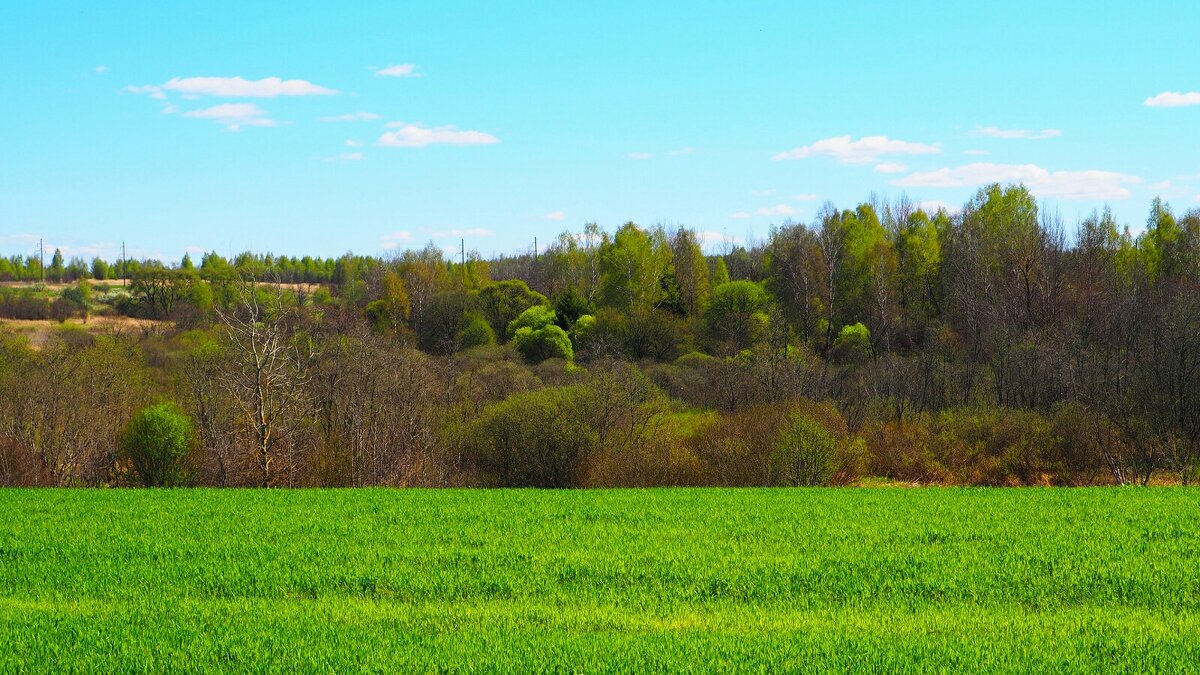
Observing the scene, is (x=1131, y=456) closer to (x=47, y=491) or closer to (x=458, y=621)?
(x=458, y=621)

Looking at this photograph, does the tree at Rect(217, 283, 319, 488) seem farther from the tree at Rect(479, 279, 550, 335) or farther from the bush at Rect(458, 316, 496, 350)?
the tree at Rect(479, 279, 550, 335)

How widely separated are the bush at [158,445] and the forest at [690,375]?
95 millimetres

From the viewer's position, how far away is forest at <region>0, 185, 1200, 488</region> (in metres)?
38.3

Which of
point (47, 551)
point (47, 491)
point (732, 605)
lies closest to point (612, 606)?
point (732, 605)

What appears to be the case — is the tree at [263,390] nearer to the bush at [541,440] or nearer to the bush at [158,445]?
the bush at [158,445]

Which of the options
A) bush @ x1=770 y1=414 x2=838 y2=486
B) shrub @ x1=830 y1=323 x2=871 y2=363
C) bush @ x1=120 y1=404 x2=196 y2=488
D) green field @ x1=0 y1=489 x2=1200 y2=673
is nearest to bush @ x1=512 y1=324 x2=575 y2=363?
shrub @ x1=830 y1=323 x2=871 y2=363

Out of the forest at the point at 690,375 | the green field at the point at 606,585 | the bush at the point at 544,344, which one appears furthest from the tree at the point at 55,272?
the green field at the point at 606,585

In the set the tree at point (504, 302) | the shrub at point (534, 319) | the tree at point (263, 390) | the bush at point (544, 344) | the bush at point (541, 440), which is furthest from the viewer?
the tree at point (504, 302)

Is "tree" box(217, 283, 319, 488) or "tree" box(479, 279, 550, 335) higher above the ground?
"tree" box(479, 279, 550, 335)

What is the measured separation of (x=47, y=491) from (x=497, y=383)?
3010cm

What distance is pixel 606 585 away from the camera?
1471 cm

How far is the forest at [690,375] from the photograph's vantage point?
38.3 metres

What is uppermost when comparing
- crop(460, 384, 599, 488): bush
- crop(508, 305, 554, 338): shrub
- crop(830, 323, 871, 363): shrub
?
crop(508, 305, 554, 338): shrub

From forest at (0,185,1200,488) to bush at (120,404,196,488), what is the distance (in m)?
0.10
